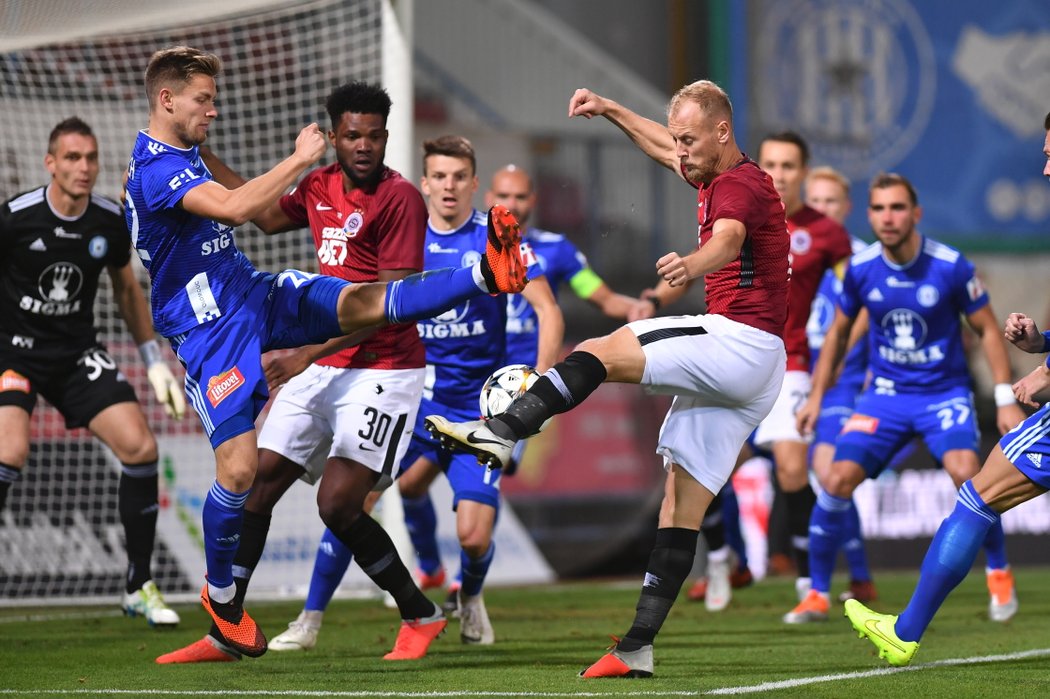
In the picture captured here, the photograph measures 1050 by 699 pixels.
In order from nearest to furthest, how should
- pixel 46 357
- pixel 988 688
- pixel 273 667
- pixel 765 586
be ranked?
pixel 988 688, pixel 273 667, pixel 46 357, pixel 765 586

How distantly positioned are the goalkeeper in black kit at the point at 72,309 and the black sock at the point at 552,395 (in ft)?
10.5

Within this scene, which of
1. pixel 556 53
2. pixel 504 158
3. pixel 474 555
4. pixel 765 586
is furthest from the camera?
pixel 556 53

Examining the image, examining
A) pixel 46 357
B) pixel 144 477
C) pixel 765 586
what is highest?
pixel 46 357

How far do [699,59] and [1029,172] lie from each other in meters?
4.21

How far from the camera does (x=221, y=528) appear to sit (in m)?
5.70

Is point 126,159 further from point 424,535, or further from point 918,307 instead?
point 918,307

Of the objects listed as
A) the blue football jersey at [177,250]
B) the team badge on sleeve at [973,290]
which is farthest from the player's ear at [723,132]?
the team badge on sleeve at [973,290]

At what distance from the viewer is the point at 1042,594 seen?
9.72m

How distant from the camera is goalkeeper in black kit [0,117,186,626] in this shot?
7617 mm

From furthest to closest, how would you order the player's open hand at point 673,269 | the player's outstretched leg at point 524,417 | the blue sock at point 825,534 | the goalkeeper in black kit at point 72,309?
1. the blue sock at point 825,534
2. the goalkeeper in black kit at point 72,309
3. the player's outstretched leg at point 524,417
4. the player's open hand at point 673,269

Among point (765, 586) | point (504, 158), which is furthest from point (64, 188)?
point (504, 158)

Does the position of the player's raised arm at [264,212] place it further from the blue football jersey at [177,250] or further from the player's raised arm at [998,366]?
the player's raised arm at [998,366]

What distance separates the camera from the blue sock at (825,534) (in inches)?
319

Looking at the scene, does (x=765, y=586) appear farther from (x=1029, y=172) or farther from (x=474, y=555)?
(x=1029, y=172)
